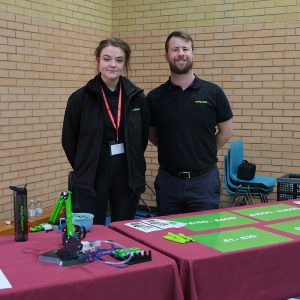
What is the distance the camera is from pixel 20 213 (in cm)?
195

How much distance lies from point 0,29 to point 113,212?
8.41 ft

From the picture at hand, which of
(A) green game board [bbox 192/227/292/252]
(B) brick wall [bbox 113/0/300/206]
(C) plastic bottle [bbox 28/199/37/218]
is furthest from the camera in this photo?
(B) brick wall [bbox 113/0/300/206]

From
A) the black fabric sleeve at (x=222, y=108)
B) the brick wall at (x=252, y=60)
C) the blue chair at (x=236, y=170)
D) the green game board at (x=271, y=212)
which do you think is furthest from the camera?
the brick wall at (x=252, y=60)

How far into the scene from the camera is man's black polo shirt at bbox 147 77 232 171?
2.89 m

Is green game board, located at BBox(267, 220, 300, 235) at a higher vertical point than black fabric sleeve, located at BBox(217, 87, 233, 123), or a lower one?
lower

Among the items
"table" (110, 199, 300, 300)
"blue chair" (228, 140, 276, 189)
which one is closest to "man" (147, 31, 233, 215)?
"table" (110, 199, 300, 300)

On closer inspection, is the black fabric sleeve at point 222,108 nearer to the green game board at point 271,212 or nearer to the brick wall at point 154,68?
the green game board at point 271,212

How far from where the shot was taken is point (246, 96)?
5.33 m

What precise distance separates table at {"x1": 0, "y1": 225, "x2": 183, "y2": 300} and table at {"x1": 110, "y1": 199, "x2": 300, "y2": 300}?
66mm

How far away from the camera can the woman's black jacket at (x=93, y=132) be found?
2.68 metres

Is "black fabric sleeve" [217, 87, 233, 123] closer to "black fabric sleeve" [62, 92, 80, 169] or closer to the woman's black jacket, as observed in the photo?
the woman's black jacket

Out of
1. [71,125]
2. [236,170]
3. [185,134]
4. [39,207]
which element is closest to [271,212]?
[185,134]

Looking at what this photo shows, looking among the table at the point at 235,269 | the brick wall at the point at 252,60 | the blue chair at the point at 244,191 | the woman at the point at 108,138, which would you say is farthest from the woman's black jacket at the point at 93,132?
the brick wall at the point at 252,60

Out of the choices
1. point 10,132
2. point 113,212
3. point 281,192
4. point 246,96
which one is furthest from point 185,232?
point 246,96
